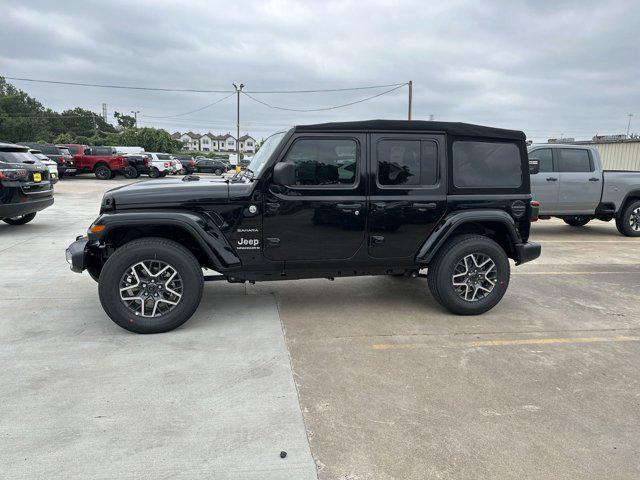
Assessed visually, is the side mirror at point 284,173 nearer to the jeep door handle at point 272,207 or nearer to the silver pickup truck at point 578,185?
the jeep door handle at point 272,207

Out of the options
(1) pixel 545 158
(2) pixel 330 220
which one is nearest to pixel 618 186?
(1) pixel 545 158

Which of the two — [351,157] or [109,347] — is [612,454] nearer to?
[351,157]

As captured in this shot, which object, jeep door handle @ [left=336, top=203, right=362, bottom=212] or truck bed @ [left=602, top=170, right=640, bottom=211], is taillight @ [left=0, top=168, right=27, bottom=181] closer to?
jeep door handle @ [left=336, top=203, right=362, bottom=212]

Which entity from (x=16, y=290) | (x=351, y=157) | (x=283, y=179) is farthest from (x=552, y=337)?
(x=16, y=290)

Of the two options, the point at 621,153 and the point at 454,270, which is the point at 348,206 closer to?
the point at 454,270

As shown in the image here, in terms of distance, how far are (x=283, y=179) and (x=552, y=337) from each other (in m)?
2.83

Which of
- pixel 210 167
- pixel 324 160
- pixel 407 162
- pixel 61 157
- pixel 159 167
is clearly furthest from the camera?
pixel 210 167

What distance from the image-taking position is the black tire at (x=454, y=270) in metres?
4.71

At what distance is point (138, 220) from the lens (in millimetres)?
4062

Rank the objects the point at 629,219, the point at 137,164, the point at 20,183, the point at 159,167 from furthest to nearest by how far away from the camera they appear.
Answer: the point at 159,167, the point at 137,164, the point at 629,219, the point at 20,183

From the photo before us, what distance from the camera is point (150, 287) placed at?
13.7 feet

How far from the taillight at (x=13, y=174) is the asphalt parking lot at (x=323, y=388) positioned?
12.5ft

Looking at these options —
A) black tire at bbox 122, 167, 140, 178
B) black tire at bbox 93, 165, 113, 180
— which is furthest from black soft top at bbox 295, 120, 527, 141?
black tire at bbox 122, 167, 140, 178

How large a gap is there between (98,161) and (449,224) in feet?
83.1
